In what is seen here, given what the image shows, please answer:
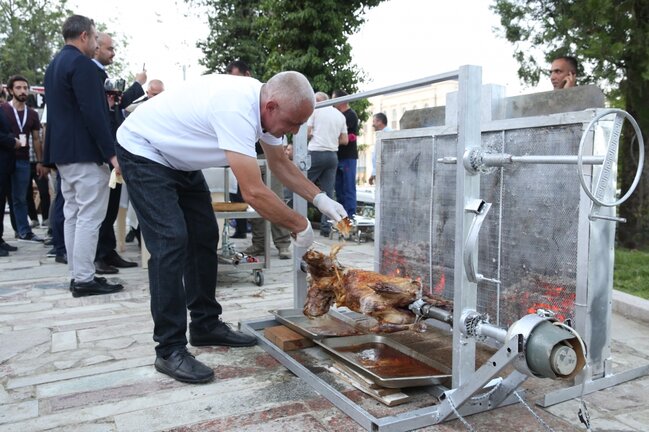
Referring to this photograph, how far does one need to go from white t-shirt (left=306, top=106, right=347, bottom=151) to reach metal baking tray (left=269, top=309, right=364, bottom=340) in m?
3.92

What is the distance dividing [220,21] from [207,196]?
20.0m

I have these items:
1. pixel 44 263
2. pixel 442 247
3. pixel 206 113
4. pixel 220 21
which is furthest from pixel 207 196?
pixel 220 21

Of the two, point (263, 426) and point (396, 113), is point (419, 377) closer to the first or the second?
point (263, 426)

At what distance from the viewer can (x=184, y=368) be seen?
3.07 meters

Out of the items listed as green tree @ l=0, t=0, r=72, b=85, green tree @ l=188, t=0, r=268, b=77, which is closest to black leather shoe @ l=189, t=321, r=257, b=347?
green tree @ l=188, t=0, r=268, b=77

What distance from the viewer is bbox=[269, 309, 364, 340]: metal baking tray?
357cm

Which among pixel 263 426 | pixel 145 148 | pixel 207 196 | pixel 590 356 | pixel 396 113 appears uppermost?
pixel 396 113

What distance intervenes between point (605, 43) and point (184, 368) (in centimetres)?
563

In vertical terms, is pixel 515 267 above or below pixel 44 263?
above

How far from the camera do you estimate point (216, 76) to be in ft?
10.2

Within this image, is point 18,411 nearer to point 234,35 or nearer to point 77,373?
point 77,373

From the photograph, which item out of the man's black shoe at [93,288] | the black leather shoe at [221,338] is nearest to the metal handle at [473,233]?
the black leather shoe at [221,338]

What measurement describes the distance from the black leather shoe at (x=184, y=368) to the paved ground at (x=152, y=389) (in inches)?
1.8

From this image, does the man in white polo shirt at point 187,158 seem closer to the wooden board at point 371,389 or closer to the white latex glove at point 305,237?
the white latex glove at point 305,237
